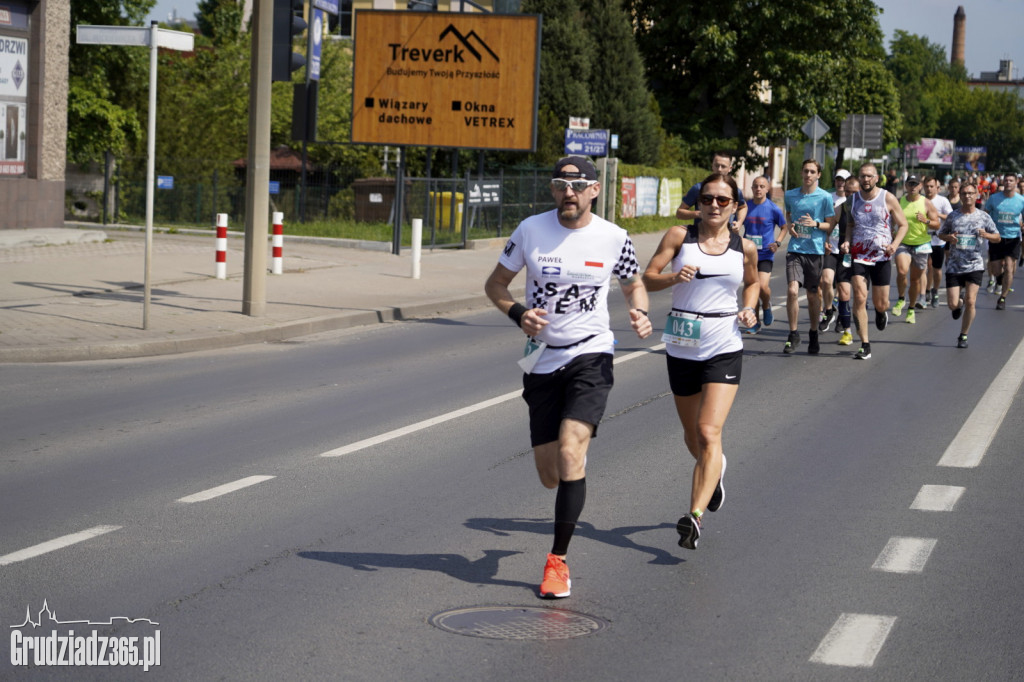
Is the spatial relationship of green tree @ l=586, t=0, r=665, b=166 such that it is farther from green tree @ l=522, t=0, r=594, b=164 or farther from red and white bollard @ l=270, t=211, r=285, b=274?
red and white bollard @ l=270, t=211, r=285, b=274

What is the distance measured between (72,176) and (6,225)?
21.0m

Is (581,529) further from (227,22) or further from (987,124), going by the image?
(987,124)

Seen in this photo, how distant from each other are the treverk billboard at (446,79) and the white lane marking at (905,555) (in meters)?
21.8

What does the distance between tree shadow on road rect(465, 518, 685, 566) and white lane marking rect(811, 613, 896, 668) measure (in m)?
1.25

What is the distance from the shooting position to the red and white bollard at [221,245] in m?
19.8

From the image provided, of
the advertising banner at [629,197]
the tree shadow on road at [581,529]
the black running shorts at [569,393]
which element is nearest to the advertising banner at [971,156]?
the advertising banner at [629,197]

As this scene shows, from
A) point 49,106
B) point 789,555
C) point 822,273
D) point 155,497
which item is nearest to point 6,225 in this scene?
point 49,106

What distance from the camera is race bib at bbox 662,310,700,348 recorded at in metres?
6.73

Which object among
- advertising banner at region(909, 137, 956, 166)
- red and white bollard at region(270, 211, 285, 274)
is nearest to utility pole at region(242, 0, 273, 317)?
red and white bollard at region(270, 211, 285, 274)

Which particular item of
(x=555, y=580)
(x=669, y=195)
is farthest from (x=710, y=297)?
(x=669, y=195)

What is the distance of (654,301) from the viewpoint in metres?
21.2

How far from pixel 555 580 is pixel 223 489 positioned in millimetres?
2603

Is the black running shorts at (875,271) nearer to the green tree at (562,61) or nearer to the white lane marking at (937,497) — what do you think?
the white lane marking at (937,497)

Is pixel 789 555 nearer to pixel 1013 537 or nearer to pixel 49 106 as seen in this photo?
pixel 1013 537
